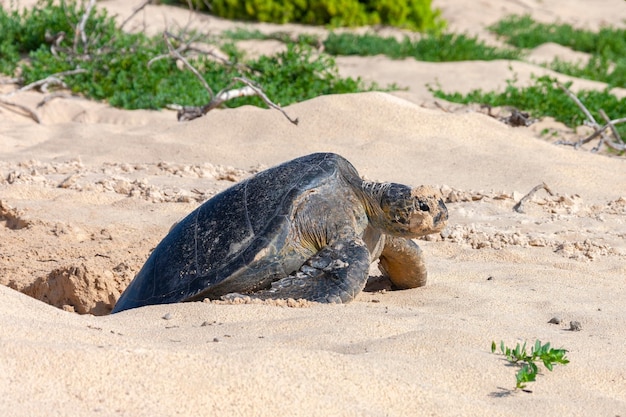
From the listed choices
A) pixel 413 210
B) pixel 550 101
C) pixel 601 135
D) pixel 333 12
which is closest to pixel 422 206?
pixel 413 210

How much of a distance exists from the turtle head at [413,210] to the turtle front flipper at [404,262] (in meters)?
0.17

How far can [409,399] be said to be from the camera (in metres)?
1.95

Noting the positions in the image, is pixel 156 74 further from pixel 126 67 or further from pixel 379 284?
pixel 379 284

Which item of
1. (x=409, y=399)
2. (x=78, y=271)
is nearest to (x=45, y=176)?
(x=78, y=271)

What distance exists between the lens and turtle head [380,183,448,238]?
10.5 ft

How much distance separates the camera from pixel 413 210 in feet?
10.6

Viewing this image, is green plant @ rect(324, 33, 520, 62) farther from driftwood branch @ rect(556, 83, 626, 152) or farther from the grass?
driftwood branch @ rect(556, 83, 626, 152)

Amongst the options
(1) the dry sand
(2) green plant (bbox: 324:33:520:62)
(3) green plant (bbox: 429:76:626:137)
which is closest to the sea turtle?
(1) the dry sand

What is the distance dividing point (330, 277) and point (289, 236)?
21 centimetres

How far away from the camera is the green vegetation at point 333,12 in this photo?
1204 centimetres

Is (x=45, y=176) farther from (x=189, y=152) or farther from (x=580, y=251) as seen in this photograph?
(x=580, y=251)

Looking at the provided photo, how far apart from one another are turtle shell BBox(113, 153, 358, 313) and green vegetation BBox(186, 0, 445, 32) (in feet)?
29.3

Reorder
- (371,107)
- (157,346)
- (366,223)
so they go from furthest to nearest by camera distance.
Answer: (371,107) → (366,223) → (157,346)

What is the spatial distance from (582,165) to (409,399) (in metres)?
3.82
